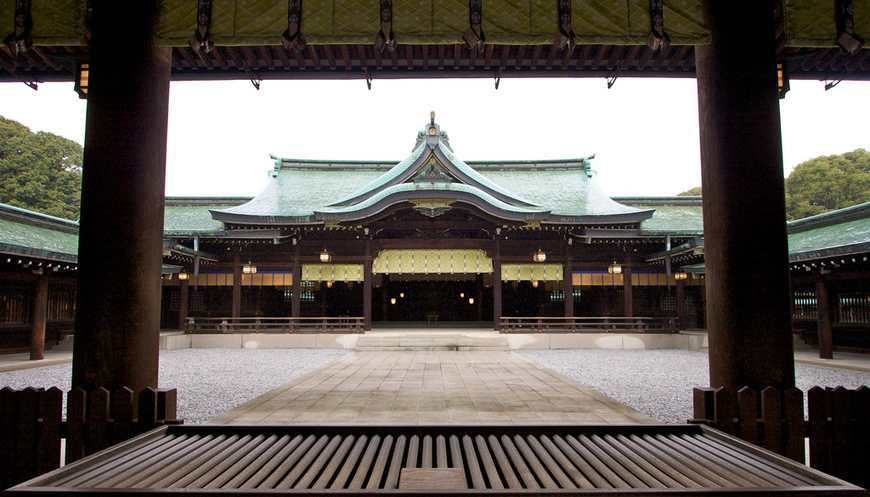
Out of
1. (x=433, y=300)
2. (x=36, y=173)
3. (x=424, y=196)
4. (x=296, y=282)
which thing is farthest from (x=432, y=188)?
(x=36, y=173)

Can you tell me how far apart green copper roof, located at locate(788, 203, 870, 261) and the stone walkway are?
9087 mm

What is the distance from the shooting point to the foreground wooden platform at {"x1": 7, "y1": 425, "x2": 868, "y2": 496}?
274cm

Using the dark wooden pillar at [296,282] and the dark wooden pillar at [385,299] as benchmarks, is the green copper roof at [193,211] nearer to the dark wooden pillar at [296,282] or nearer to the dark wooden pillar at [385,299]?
the dark wooden pillar at [296,282]

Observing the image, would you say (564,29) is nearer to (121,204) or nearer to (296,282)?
(121,204)

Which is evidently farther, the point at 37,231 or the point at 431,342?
the point at 37,231

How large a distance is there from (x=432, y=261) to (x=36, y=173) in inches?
1298

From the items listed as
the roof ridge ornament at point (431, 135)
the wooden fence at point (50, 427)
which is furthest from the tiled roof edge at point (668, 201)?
the wooden fence at point (50, 427)

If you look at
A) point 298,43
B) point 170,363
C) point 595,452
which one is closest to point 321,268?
point 170,363

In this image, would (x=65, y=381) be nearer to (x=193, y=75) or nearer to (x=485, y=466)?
(x=193, y=75)

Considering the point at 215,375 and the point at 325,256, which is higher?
the point at 325,256

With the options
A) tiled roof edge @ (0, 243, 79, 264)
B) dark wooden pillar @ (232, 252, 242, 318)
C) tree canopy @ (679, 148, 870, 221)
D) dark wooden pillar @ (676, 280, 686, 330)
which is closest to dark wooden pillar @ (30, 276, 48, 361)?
tiled roof edge @ (0, 243, 79, 264)

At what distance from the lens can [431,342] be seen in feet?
50.2

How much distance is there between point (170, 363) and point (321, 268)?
22.7 feet

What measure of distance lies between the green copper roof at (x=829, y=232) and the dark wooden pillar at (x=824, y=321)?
1113 mm
